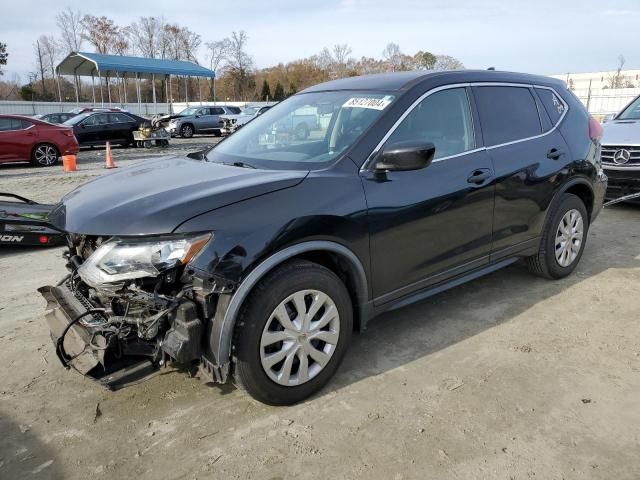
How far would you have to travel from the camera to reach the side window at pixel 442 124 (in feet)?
11.2

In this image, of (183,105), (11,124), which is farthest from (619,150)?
(183,105)

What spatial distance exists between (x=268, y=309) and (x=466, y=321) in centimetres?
194

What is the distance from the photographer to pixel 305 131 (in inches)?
146

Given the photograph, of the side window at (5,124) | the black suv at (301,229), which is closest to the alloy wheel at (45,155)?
the side window at (5,124)

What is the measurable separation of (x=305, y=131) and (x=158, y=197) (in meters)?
1.33

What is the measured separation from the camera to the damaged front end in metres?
2.55

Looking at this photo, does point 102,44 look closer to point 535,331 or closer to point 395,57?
point 395,57

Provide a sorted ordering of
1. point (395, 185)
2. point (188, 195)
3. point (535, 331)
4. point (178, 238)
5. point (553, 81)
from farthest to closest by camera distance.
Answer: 1. point (553, 81)
2. point (535, 331)
3. point (395, 185)
4. point (188, 195)
5. point (178, 238)

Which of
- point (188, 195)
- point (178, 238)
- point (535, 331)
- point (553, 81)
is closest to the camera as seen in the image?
point (178, 238)

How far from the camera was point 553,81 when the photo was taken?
15.5 ft

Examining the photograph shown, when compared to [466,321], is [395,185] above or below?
above

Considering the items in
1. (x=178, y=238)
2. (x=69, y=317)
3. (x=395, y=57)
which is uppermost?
(x=395, y=57)

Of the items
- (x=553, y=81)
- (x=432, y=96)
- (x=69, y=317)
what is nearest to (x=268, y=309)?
(x=69, y=317)

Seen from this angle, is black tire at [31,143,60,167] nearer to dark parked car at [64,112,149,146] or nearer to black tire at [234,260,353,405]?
dark parked car at [64,112,149,146]
